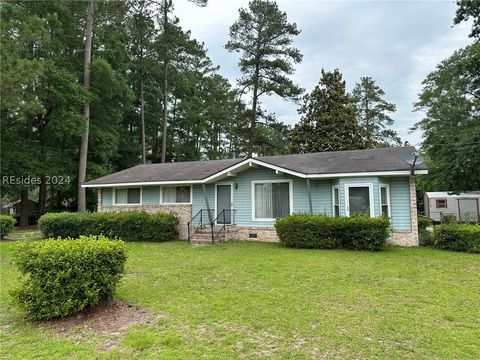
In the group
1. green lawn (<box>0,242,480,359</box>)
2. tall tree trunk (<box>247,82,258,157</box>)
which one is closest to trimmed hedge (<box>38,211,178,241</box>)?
green lawn (<box>0,242,480,359</box>)

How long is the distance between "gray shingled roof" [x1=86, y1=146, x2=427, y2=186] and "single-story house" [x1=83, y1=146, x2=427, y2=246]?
1.3 inches

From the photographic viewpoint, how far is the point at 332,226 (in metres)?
11.3

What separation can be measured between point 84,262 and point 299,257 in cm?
628

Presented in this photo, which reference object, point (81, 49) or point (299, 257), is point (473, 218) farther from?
point (81, 49)

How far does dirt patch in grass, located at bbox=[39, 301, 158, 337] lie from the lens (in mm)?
4664

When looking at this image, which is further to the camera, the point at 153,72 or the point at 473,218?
the point at 153,72

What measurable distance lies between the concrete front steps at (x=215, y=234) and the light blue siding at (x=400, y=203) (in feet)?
20.6

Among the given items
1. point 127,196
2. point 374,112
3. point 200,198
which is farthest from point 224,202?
point 374,112

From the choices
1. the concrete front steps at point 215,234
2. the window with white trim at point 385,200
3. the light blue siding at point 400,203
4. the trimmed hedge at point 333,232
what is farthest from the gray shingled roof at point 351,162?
the concrete front steps at point 215,234

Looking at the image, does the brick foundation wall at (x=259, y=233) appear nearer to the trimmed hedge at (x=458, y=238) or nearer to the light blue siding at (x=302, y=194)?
the light blue siding at (x=302, y=194)

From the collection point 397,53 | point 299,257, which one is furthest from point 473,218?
point 299,257

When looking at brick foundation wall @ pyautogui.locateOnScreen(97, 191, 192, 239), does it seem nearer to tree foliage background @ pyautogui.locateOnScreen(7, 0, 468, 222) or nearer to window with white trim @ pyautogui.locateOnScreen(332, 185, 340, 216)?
window with white trim @ pyautogui.locateOnScreen(332, 185, 340, 216)

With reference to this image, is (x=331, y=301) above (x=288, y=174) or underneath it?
underneath

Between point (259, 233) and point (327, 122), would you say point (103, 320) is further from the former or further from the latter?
point (327, 122)
